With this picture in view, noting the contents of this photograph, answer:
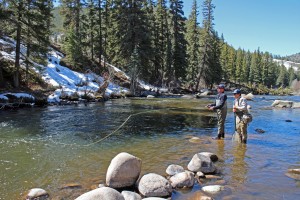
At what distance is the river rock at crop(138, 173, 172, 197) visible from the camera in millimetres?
6742

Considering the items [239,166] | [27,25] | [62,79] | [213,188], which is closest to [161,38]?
[62,79]

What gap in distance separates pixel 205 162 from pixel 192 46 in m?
52.6

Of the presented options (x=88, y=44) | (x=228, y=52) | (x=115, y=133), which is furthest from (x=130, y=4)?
(x=228, y=52)

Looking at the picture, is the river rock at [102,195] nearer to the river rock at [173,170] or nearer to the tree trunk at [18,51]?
the river rock at [173,170]

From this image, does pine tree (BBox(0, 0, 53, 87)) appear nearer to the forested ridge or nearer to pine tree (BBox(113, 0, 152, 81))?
the forested ridge

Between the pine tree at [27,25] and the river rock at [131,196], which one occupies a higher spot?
the pine tree at [27,25]

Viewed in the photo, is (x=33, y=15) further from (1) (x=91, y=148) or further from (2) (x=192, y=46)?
(2) (x=192, y=46)

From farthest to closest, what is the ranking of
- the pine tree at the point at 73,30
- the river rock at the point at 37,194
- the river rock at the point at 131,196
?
the pine tree at the point at 73,30, the river rock at the point at 37,194, the river rock at the point at 131,196

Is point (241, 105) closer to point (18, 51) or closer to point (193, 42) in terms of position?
point (18, 51)

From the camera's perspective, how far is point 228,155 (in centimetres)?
1027

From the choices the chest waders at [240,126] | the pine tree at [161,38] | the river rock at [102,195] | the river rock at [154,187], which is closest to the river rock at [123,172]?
the river rock at [154,187]

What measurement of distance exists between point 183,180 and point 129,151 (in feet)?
12.7

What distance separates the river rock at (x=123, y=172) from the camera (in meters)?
7.19

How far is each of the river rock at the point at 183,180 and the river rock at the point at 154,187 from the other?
403 mm
